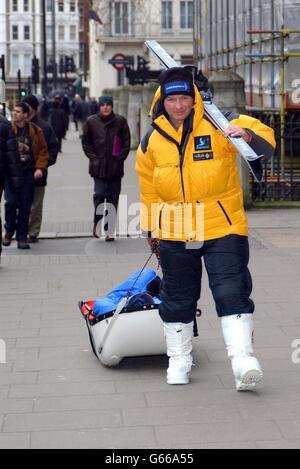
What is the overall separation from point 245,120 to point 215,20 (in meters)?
22.2

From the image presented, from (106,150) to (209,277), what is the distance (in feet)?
22.5

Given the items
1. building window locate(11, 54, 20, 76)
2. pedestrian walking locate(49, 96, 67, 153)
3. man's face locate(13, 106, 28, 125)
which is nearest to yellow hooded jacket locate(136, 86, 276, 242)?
man's face locate(13, 106, 28, 125)

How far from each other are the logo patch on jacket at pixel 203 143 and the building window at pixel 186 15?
6984 cm

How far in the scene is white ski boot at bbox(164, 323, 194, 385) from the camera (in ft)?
21.5

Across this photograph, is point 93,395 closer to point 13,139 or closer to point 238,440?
point 238,440

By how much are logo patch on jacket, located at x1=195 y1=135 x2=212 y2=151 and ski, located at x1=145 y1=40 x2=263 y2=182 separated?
9 cm

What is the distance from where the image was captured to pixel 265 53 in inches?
821

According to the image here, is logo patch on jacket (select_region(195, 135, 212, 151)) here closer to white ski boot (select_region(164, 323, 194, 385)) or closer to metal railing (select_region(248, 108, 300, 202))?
white ski boot (select_region(164, 323, 194, 385))

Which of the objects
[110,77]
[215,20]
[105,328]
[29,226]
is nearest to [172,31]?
[110,77]

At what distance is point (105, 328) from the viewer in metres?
6.93

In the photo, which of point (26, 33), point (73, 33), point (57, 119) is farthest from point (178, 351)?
point (73, 33)

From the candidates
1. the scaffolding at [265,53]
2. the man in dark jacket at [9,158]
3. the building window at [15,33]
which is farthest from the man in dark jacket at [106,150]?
the building window at [15,33]

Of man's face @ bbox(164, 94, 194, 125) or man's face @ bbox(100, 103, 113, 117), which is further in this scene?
man's face @ bbox(100, 103, 113, 117)

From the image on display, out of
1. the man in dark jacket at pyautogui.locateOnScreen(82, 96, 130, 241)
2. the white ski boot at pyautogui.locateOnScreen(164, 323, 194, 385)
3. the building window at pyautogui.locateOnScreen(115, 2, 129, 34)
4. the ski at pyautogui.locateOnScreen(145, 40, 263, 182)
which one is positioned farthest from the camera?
the building window at pyautogui.locateOnScreen(115, 2, 129, 34)
